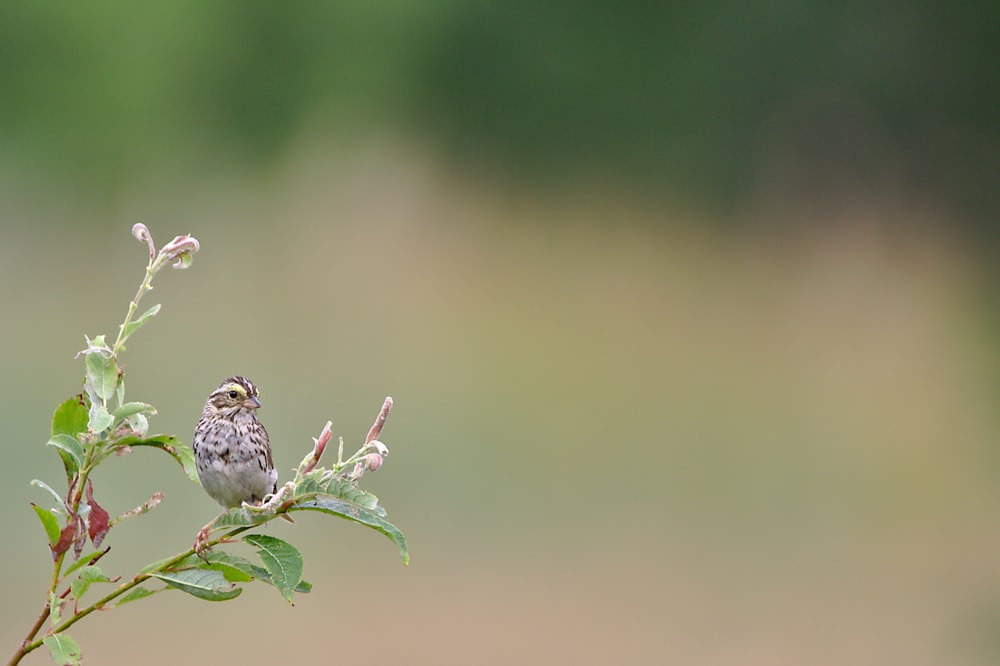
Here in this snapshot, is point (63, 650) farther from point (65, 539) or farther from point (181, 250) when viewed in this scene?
point (181, 250)

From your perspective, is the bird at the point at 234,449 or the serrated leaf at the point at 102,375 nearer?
the serrated leaf at the point at 102,375

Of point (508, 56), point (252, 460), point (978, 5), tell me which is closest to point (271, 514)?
point (252, 460)

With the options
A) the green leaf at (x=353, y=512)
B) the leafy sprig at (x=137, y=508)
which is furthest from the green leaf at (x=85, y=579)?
the green leaf at (x=353, y=512)

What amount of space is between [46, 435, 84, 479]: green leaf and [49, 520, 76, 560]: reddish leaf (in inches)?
1.2

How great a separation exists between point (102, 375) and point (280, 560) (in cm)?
16

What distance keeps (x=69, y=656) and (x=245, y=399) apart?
0.68 m

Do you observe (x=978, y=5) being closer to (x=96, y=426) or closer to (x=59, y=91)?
(x=59, y=91)

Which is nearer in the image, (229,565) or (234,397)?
(229,565)

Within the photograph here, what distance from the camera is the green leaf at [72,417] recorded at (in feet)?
2.27

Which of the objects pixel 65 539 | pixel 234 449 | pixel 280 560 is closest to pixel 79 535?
pixel 65 539

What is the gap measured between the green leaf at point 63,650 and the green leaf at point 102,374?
140 mm

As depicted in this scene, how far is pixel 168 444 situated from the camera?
2.40 ft

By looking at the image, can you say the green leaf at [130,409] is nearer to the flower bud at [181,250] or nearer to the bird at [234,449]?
the flower bud at [181,250]

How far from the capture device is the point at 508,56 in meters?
3.89
